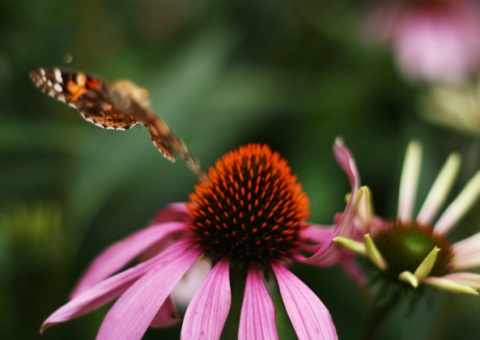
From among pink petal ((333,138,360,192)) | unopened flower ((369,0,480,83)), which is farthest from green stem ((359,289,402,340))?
unopened flower ((369,0,480,83))

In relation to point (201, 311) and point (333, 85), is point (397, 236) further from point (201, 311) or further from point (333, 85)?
point (333, 85)

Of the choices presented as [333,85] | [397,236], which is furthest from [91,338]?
[333,85]

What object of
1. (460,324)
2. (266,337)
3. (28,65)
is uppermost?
(28,65)

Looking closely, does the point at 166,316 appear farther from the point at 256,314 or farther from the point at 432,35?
the point at 432,35

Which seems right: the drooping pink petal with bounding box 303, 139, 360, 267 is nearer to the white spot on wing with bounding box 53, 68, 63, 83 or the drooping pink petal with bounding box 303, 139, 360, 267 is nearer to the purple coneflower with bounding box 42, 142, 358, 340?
the purple coneflower with bounding box 42, 142, 358, 340

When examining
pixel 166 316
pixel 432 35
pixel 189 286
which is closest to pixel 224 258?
pixel 166 316
